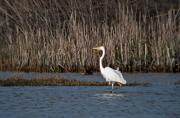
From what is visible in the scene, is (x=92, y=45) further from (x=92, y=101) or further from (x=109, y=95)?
(x=92, y=101)

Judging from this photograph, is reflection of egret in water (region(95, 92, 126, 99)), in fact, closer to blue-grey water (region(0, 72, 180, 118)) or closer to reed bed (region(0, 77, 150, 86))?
blue-grey water (region(0, 72, 180, 118))

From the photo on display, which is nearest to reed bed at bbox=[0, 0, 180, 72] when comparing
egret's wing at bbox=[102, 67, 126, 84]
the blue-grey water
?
the blue-grey water

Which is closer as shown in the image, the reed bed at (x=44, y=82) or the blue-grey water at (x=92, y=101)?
the blue-grey water at (x=92, y=101)

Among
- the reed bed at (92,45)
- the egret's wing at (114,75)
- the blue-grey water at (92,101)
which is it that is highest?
the reed bed at (92,45)

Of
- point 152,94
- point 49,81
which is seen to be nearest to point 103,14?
point 49,81

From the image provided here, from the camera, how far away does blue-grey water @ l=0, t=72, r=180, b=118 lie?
12.7 metres

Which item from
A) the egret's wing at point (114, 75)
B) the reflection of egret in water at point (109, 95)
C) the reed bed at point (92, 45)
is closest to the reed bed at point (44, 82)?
the egret's wing at point (114, 75)

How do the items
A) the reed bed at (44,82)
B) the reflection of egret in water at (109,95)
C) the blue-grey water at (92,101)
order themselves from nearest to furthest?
the blue-grey water at (92,101) → the reflection of egret in water at (109,95) → the reed bed at (44,82)

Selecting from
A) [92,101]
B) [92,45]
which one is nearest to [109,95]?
[92,101]

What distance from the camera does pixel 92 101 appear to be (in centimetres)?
1455

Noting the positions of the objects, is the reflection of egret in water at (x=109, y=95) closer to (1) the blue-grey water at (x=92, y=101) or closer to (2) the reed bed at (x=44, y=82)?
(1) the blue-grey water at (x=92, y=101)

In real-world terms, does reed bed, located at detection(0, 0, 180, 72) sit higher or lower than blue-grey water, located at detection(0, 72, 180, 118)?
higher

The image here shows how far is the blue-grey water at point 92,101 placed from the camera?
12656 mm

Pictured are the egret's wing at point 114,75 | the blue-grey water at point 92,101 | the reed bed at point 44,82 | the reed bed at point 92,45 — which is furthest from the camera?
the reed bed at point 92,45
